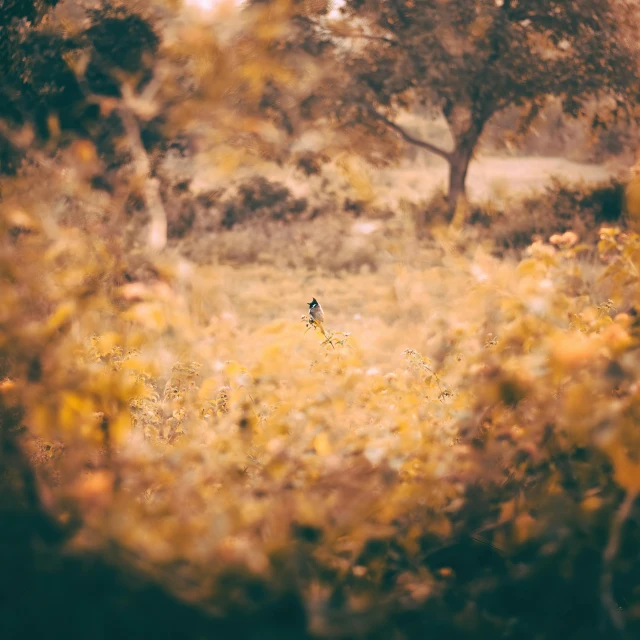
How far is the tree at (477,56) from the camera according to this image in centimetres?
526

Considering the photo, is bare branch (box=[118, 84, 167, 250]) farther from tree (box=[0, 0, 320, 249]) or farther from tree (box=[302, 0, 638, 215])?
tree (box=[302, 0, 638, 215])

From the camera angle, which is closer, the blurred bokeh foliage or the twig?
the blurred bokeh foliage

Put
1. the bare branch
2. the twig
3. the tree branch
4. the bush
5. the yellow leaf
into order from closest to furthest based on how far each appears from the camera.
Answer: the twig → the yellow leaf → the bush → the bare branch → the tree branch

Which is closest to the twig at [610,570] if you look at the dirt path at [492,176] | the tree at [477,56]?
the tree at [477,56]

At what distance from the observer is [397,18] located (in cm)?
553

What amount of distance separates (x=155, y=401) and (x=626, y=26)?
5.23 meters

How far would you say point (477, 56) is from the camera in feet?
17.9

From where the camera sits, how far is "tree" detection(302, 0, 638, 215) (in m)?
5.26

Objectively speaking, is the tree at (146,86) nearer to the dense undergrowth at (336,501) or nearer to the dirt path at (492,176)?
the dirt path at (492,176)

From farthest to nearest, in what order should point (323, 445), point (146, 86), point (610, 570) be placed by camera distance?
point (146, 86) → point (323, 445) → point (610, 570)

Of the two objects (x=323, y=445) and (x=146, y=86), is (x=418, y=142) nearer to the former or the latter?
(x=146, y=86)

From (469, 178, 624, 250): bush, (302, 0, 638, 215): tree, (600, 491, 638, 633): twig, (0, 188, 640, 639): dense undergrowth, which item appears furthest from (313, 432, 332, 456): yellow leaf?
(302, 0, 638, 215): tree

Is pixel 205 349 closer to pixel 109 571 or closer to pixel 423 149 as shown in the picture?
pixel 109 571

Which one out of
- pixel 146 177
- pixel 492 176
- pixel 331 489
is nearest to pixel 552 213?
pixel 492 176
